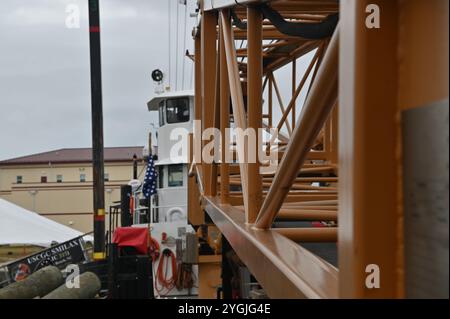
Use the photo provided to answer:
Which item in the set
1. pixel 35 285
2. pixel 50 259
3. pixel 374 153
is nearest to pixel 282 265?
pixel 374 153

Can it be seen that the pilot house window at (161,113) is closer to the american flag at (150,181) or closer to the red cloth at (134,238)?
the american flag at (150,181)

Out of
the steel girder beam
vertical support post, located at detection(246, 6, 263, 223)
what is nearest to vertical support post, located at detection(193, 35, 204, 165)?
the steel girder beam

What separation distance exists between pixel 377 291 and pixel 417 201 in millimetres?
235

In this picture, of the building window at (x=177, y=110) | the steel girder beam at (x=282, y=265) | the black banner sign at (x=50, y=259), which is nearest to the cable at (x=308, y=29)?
the steel girder beam at (x=282, y=265)

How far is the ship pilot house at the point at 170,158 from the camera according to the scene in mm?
19109

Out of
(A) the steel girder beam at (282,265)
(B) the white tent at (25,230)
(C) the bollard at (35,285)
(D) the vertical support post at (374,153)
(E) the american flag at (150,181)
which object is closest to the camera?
(D) the vertical support post at (374,153)

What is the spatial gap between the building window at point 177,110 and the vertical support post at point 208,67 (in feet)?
44.3

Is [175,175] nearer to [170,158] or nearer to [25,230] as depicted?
[170,158]

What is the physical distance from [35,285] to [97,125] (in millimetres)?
3996

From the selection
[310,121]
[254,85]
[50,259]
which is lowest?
[50,259]

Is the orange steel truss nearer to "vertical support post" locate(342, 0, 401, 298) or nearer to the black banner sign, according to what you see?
"vertical support post" locate(342, 0, 401, 298)

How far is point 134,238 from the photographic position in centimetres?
1489

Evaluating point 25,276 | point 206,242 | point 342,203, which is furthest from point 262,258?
point 25,276
